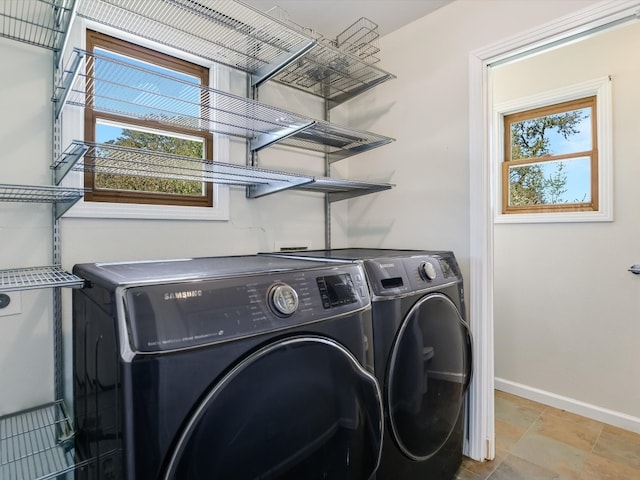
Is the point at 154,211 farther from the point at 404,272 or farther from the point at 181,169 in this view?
the point at 404,272

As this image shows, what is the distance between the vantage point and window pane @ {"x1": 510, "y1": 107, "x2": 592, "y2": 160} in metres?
2.23

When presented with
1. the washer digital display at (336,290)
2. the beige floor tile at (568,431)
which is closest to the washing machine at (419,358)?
the washer digital display at (336,290)

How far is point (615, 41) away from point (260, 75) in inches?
85.1

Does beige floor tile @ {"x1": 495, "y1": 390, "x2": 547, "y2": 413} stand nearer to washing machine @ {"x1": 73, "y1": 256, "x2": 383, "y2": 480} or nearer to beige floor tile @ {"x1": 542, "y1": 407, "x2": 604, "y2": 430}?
beige floor tile @ {"x1": 542, "y1": 407, "x2": 604, "y2": 430}

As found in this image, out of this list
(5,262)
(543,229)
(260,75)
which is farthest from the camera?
(543,229)

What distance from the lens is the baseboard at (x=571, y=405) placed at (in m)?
1.99

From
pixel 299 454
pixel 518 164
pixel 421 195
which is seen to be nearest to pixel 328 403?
pixel 299 454

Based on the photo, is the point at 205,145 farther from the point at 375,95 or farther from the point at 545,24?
the point at 545,24

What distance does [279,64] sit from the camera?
159 cm

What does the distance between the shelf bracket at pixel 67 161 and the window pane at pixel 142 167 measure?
16cm

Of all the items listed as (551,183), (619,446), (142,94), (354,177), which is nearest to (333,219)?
(354,177)

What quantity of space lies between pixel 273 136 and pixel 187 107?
40 cm

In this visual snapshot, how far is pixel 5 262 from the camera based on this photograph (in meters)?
1.15

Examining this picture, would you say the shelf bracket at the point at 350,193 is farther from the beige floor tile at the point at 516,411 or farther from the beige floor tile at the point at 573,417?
the beige floor tile at the point at 573,417
